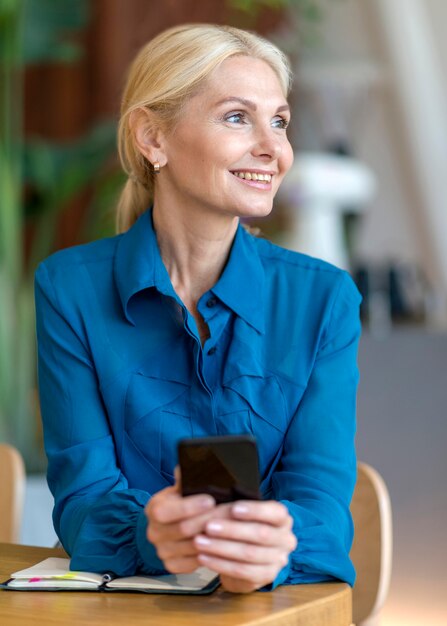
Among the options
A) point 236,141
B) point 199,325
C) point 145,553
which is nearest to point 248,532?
point 145,553

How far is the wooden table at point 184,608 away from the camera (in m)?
1.04

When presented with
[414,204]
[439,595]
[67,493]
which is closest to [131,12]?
[414,204]

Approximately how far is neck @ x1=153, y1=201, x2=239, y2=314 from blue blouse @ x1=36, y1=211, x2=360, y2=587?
1.8 inches

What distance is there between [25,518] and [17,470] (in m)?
1.21

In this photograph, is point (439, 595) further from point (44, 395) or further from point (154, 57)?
point (154, 57)

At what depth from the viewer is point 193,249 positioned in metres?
1.53

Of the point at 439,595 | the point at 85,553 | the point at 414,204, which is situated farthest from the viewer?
the point at 414,204

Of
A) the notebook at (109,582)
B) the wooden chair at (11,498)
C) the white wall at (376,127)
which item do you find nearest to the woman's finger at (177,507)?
the notebook at (109,582)

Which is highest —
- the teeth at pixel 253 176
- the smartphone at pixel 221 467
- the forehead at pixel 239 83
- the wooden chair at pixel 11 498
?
the forehead at pixel 239 83

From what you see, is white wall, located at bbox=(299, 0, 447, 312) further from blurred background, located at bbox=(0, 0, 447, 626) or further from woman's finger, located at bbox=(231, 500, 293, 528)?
woman's finger, located at bbox=(231, 500, 293, 528)

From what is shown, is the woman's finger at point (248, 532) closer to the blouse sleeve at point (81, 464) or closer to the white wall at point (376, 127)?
the blouse sleeve at point (81, 464)

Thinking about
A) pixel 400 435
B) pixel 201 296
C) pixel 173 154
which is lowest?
pixel 400 435

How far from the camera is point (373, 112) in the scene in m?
4.68

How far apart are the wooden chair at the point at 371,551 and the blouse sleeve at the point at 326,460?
277 millimetres
